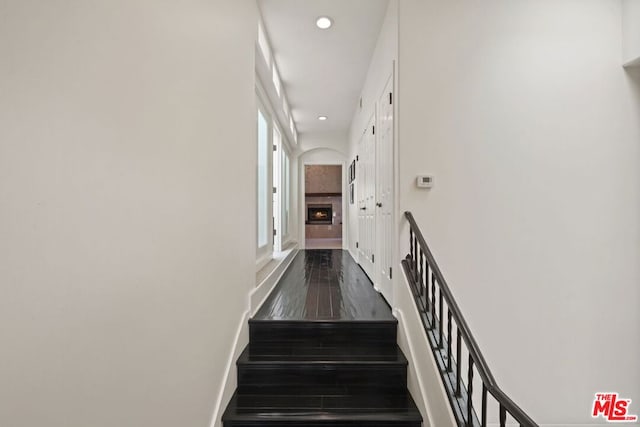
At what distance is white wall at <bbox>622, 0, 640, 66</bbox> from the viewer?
224 centimetres

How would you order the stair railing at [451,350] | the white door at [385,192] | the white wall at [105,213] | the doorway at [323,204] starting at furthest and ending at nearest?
the doorway at [323,204], the white door at [385,192], the stair railing at [451,350], the white wall at [105,213]

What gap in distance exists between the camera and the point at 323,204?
9.79 m

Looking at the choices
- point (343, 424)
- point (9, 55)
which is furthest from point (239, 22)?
point (343, 424)

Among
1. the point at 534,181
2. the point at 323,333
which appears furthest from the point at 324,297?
the point at 534,181

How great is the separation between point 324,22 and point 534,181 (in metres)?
2.38

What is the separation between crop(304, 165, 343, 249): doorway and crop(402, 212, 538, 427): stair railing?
7401mm

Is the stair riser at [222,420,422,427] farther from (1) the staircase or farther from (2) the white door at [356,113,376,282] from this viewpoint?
(2) the white door at [356,113,376,282]

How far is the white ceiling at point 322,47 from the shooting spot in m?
2.69

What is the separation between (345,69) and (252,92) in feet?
6.10

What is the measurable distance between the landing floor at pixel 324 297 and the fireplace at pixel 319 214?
17.0ft

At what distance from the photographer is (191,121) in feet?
4.33

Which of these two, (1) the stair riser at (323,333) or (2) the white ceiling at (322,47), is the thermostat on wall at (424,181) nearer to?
(1) the stair riser at (323,333)
